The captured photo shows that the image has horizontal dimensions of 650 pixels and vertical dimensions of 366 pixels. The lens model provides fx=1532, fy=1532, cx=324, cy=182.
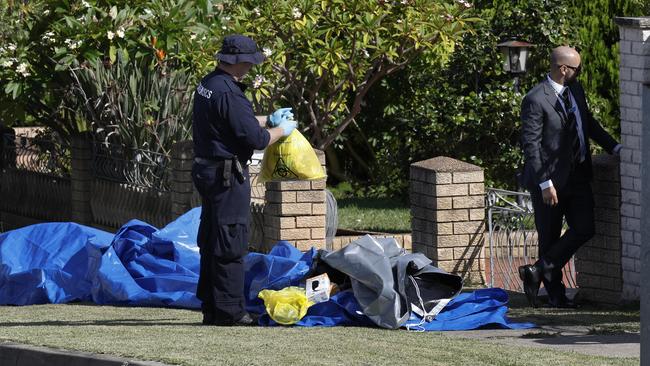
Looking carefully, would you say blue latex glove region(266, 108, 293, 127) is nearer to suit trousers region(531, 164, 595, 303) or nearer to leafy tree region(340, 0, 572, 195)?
suit trousers region(531, 164, 595, 303)

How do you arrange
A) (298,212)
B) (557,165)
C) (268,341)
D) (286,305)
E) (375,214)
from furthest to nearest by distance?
1. (375,214)
2. (298,212)
3. (557,165)
4. (286,305)
5. (268,341)

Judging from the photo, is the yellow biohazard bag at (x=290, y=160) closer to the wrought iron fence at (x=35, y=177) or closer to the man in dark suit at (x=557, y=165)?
the man in dark suit at (x=557, y=165)

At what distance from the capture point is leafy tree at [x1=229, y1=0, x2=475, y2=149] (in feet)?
51.2

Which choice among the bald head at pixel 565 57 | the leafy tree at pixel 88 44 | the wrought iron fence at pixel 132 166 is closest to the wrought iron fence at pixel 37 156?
the leafy tree at pixel 88 44

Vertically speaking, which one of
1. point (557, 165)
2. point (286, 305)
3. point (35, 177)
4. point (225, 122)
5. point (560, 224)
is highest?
point (225, 122)

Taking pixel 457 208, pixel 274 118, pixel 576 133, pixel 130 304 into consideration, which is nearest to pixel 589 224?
pixel 576 133

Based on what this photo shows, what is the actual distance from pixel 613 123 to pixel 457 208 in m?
6.74

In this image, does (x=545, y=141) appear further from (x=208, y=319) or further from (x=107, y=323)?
(x=107, y=323)

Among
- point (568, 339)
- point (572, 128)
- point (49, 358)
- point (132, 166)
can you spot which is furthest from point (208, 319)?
point (132, 166)

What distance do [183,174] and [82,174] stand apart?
9.33 feet

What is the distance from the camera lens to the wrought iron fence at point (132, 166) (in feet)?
48.0

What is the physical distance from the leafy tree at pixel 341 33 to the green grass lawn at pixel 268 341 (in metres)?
5.69

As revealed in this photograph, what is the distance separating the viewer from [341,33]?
53.3 feet

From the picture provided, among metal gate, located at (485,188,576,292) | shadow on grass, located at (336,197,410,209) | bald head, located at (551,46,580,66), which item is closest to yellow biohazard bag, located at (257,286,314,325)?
bald head, located at (551,46,580,66)
